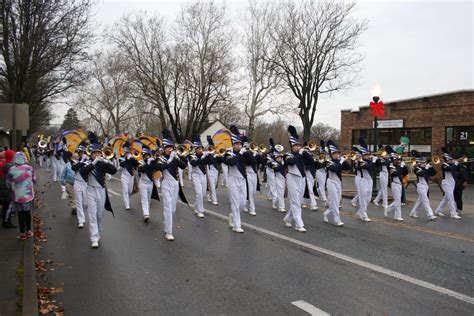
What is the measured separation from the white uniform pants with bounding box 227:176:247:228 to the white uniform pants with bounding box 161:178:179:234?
1.27 metres

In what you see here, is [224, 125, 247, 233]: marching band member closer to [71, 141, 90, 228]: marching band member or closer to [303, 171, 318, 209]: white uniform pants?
[71, 141, 90, 228]: marching band member

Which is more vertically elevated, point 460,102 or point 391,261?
point 460,102

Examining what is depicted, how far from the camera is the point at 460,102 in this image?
2509cm

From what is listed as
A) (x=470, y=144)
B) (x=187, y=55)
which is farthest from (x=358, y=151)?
(x=187, y=55)

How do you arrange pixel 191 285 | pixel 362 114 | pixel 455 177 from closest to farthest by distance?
1. pixel 191 285
2. pixel 455 177
3. pixel 362 114

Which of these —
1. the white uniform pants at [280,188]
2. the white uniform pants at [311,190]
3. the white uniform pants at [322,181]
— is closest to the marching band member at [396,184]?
the white uniform pants at [311,190]

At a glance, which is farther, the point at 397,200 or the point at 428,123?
the point at 428,123

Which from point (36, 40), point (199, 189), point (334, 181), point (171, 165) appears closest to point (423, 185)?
point (334, 181)

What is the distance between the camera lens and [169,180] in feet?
30.8

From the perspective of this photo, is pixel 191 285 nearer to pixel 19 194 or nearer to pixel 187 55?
pixel 19 194

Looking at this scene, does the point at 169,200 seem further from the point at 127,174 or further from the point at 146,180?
the point at 127,174

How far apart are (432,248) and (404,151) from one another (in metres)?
21.4

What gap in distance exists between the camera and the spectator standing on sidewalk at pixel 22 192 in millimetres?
8398

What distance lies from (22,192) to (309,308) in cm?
637
